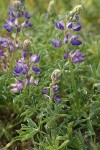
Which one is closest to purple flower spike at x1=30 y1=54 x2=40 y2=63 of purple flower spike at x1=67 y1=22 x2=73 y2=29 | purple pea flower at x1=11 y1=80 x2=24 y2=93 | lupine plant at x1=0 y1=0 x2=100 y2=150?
lupine plant at x1=0 y1=0 x2=100 y2=150

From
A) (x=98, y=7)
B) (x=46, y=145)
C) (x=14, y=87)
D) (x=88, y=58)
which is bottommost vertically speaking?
(x=46, y=145)

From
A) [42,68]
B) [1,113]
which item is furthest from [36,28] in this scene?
[1,113]

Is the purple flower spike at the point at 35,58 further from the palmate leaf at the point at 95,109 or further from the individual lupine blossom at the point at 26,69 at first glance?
the palmate leaf at the point at 95,109

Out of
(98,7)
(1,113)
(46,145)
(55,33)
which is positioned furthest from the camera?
(98,7)

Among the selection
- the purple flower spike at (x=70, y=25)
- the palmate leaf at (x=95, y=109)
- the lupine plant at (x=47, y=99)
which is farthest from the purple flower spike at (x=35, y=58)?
the palmate leaf at (x=95, y=109)

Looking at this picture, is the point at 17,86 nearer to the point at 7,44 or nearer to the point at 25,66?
the point at 25,66

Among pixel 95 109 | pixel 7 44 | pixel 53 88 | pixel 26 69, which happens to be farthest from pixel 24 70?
pixel 95 109

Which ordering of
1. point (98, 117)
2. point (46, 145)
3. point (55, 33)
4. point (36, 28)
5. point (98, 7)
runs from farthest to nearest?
point (98, 7)
point (36, 28)
point (55, 33)
point (98, 117)
point (46, 145)

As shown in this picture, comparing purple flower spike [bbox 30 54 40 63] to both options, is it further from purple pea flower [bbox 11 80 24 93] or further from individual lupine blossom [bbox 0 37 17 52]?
individual lupine blossom [bbox 0 37 17 52]

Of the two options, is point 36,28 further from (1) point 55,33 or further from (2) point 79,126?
(2) point 79,126

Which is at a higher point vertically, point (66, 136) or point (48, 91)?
point (48, 91)

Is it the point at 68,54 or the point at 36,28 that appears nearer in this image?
the point at 68,54
